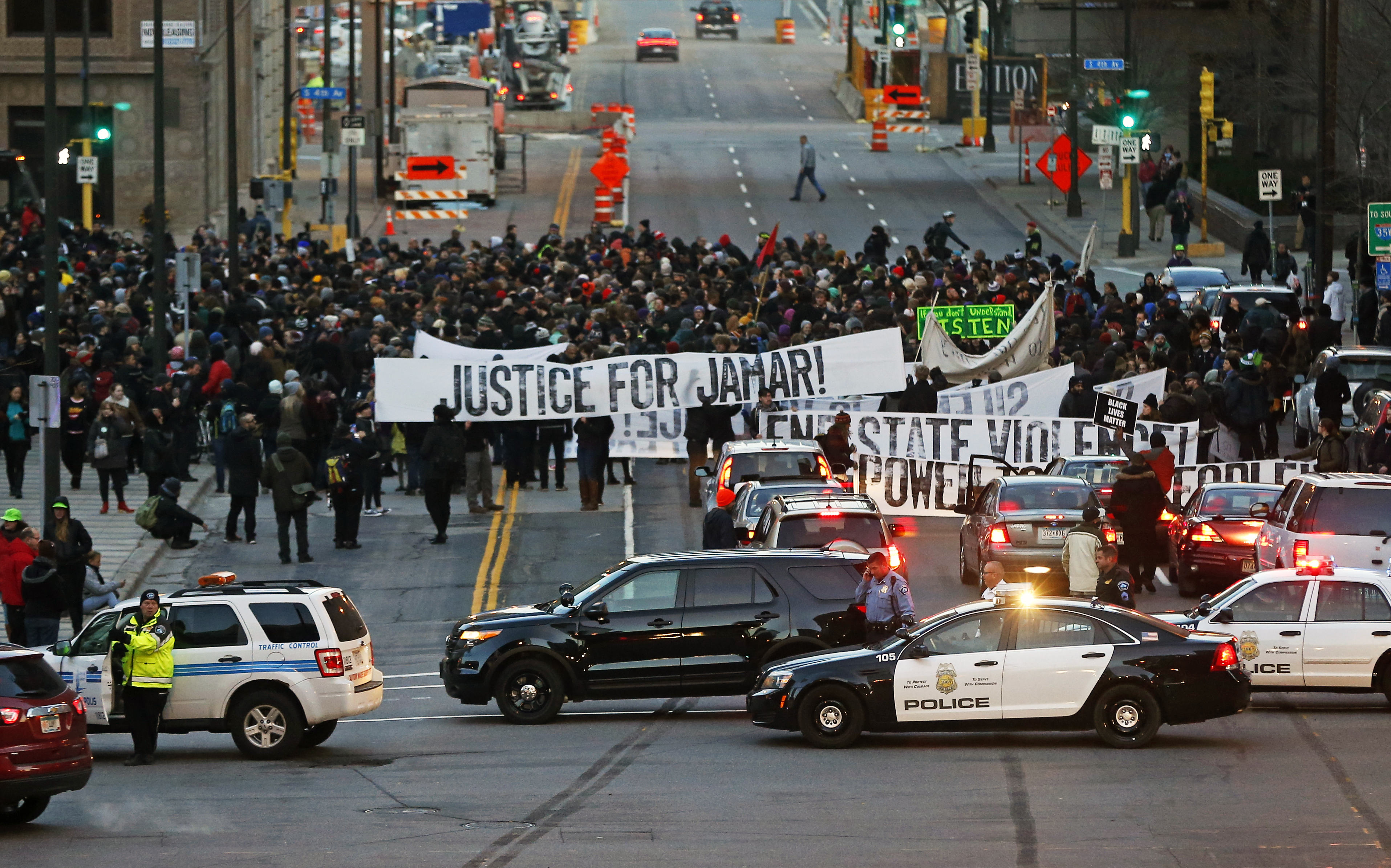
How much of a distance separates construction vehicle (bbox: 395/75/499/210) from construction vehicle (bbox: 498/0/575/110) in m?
17.0

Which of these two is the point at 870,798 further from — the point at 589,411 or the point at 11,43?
the point at 11,43

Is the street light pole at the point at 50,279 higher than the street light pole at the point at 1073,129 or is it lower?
lower

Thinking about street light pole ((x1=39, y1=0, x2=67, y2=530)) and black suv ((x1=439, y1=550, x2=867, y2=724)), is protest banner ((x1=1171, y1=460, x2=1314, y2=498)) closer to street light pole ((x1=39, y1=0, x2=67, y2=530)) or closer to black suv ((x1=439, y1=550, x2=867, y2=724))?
black suv ((x1=439, y1=550, x2=867, y2=724))

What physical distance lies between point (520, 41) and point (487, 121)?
90.2 ft

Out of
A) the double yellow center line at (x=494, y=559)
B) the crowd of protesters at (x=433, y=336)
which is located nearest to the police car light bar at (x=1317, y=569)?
the crowd of protesters at (x=433, y=336)

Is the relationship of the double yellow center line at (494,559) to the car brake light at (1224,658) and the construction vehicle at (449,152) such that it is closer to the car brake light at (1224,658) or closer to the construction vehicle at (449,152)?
the car brake light at (1224,658)

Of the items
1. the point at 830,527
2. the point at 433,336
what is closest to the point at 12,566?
the point at 830,527

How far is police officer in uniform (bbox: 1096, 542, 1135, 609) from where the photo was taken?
19734mm

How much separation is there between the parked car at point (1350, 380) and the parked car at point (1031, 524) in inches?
294

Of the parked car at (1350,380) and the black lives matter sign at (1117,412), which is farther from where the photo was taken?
the parked car at (1350,380)

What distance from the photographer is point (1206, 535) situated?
22344 mm

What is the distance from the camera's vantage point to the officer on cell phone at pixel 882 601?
706 inches

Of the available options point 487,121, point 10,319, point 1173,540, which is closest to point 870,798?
point 1173,540

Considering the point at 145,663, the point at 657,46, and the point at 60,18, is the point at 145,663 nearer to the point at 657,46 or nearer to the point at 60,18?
the point at 60,18
